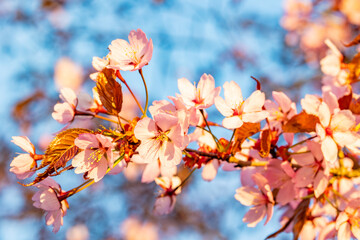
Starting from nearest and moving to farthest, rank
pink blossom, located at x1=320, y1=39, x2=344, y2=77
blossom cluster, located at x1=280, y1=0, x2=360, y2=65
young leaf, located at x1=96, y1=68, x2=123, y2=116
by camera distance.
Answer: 1. young leaf, located at x1=96, y1=68, x2=123, y2=116
2. pink blossom, located at x1=320, y1=39, x2=344, y2=77
3. blossom cluster, located at x1=280, y1=0, x2=360, y2=65

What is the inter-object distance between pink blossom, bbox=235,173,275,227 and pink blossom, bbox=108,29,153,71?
514 mm

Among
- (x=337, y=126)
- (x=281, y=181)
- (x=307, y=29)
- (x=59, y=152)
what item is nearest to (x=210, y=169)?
(x=281, y=181)

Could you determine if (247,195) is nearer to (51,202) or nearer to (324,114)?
(324,114)

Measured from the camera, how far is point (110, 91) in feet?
2.94

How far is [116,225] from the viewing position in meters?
5.15

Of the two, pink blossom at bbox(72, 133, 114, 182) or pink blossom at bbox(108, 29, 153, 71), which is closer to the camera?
pink blossom at bbox(72, 133, 114, 182)

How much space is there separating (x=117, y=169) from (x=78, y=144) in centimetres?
24

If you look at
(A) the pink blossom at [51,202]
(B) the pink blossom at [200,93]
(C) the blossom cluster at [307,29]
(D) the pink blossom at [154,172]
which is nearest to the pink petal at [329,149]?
(B) the pink blossom at [200,93]

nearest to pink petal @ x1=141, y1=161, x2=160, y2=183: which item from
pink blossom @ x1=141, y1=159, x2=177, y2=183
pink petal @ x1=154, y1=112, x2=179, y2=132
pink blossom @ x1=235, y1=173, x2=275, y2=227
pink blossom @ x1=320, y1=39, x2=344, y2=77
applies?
pink blossom @ x1=141, y1=159, x2=177, y2=183

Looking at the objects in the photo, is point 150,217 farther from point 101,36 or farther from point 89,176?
point 89,176

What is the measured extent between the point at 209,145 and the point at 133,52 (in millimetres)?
395

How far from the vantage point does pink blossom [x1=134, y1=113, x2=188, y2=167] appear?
2.76ft

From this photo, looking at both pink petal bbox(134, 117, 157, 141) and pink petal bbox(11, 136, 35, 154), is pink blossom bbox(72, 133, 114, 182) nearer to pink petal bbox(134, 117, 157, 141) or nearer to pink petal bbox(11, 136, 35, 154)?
pink petal bbox(134, 117, 157, 141)

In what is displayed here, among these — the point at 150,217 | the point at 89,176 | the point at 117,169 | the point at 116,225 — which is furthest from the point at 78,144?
the point at 116,225
